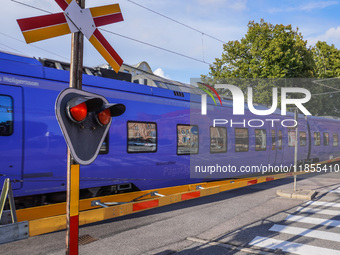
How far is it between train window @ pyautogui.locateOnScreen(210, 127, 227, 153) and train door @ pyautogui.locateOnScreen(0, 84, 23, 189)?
5796 millimetres

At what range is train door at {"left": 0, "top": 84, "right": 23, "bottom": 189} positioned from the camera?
193 inches

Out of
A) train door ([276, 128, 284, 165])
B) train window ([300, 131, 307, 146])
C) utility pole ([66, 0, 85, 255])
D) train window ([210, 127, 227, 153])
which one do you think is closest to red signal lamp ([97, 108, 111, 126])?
utility pole ([66, 0, 85, 255])

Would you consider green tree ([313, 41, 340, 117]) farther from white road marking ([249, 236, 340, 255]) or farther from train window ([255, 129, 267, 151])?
white road marking ([249, 236, 340, 255])

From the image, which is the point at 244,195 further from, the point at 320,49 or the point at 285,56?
the point at 320,49

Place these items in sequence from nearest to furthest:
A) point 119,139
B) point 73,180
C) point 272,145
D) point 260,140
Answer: point 73,180
point 119,139
point 260,140
point 272,145

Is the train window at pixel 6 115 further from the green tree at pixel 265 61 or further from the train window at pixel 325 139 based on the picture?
the green tree at pixel 265 61

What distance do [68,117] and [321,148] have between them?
1907 centimetres

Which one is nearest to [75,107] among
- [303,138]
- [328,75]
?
[303,138]

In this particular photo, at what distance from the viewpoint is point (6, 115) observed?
5008mm

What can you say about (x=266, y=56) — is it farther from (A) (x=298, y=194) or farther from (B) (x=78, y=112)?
(B) (x=78, y=112)

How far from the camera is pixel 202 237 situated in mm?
5711

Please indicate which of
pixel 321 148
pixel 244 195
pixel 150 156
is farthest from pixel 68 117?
pixel 321 148

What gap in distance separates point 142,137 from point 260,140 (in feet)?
21.2

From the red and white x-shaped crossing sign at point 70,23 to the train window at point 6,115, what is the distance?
8.33ft
